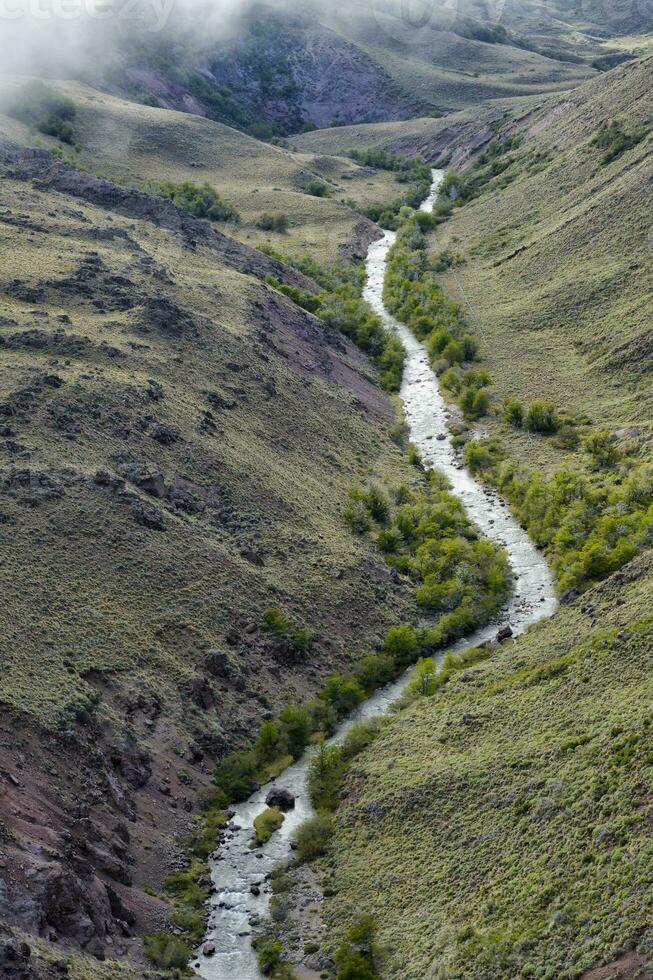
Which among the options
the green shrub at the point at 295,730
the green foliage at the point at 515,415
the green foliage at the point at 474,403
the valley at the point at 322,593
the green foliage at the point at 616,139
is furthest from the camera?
the green foliage at the point at 616,139

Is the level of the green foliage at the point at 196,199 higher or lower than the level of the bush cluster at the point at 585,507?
higher

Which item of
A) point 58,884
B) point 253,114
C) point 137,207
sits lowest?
point 58,884

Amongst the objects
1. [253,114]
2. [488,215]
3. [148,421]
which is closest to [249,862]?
[148,421]

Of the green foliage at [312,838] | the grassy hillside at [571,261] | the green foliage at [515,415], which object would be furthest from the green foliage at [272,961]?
the green foliage at [515,415]

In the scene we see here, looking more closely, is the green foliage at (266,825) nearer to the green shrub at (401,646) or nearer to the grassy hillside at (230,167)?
the green shrub at (401,646)

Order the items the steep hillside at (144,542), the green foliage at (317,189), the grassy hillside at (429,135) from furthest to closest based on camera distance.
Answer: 1. the grassy hillside at (429,135)
2. the green foliage at (317,189)
3. the steep hillside at (144,542)

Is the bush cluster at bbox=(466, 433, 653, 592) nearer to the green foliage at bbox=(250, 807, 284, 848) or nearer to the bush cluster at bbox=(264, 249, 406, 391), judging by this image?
the bush cluster at bbox=(264, 249, 406, 391)

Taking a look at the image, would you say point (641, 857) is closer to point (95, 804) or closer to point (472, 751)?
point (472, 751)

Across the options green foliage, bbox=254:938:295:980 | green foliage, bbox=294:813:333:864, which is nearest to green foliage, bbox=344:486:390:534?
green foliage, bbox=294:813:333:864

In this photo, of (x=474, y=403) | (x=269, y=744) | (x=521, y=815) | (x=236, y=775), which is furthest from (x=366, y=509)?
(x=521, y=815)
